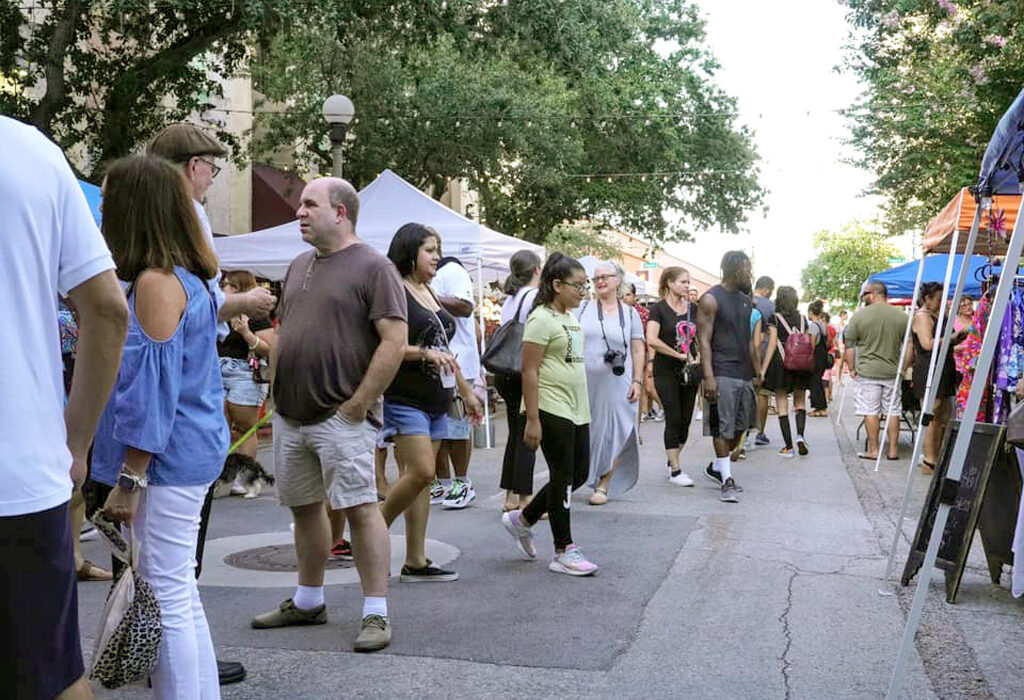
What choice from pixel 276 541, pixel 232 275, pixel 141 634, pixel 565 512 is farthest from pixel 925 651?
pixel 232 275

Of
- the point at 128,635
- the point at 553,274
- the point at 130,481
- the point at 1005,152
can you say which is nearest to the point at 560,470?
the point at 553,274

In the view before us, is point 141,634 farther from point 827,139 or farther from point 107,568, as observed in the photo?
point 827,139

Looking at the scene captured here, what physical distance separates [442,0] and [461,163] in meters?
8.88

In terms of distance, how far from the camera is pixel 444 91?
77.7 ft

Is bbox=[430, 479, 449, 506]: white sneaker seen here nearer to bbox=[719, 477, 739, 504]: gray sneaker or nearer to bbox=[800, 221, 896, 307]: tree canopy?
bbox=[719, 477, 739, 504]: gray sneaker

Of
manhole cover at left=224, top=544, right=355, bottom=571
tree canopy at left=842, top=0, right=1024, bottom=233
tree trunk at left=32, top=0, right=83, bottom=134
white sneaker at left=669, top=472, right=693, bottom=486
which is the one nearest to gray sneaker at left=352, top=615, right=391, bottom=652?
manhole cover at left=224, top=544, right=355, bottom=571

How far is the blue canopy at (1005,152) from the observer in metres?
4.93

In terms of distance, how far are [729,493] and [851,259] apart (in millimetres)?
57075

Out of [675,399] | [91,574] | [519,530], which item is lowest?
[91,574]

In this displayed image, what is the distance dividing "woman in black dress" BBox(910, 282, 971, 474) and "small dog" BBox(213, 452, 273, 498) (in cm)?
641

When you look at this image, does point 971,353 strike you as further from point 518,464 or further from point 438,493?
point 438,493

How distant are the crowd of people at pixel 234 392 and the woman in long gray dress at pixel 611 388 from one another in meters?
0.02

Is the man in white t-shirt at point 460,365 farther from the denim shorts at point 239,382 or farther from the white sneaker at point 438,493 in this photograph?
the denim shorts at point 239,382

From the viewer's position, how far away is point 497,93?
2370 cm
